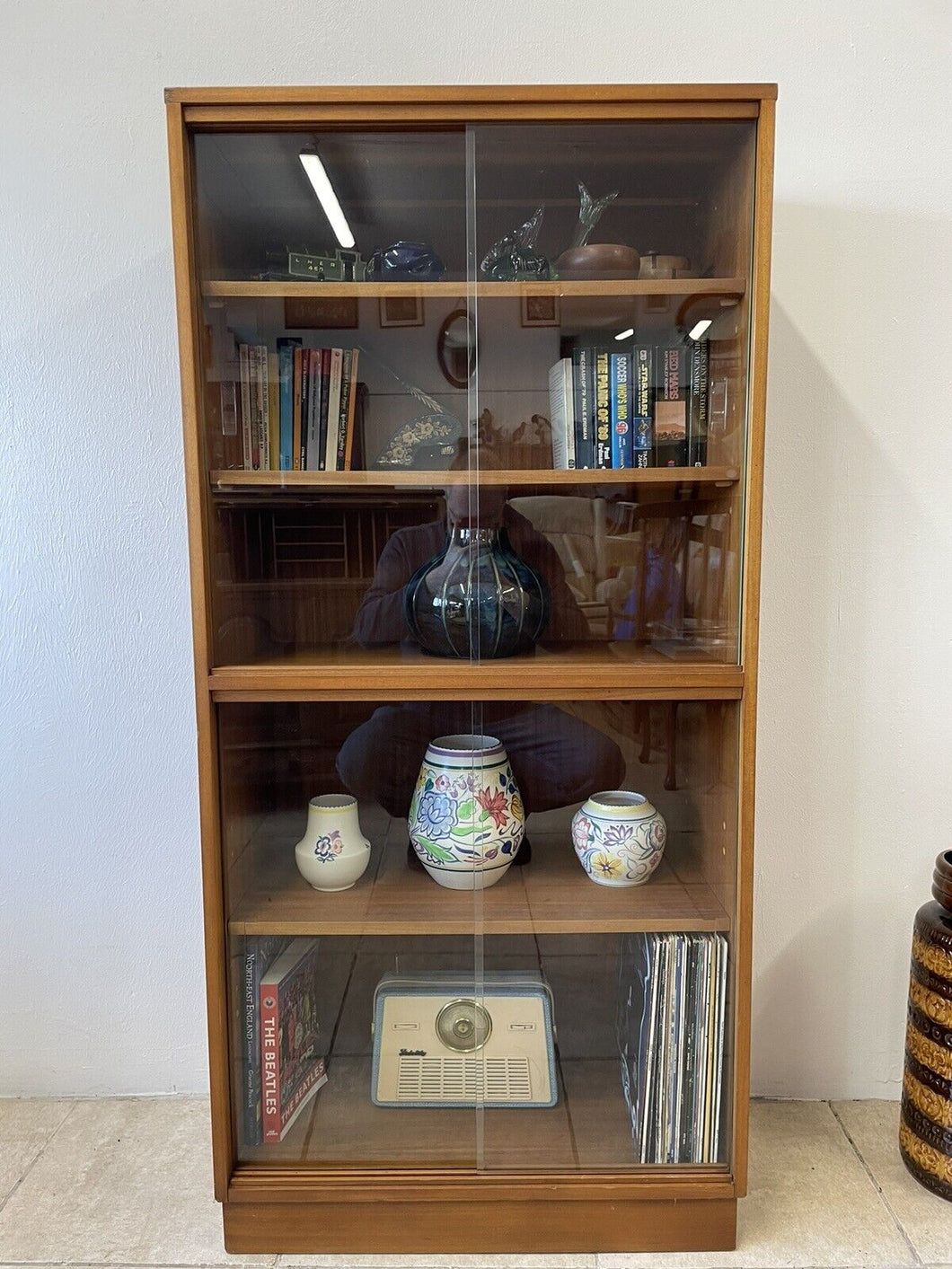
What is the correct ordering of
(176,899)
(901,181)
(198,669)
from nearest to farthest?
(198,669)
(901,181)
(176,899)

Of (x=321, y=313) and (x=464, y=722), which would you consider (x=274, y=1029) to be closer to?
(x=464, y=722)

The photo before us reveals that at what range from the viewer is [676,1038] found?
4.40 ft

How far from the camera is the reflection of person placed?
130cm

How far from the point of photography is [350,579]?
4.31ft

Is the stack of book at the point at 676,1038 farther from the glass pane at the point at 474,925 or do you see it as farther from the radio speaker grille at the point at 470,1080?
the radio speaker grille at the point at 470,1080

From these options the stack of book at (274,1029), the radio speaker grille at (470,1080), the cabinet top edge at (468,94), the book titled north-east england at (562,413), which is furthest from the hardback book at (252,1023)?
the cabinet top edge at (468,94)

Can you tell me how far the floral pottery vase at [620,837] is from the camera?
1344 mm

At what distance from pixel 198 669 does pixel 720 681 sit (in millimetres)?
705

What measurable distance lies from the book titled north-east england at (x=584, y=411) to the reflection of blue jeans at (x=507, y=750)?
0.36 meters

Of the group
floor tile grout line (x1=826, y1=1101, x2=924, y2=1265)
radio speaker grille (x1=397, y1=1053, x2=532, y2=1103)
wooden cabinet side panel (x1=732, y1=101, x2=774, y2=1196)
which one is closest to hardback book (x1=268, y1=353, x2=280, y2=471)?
wooden cabinet side panel (x1=732, y1=101, x2=774, y2=1196)

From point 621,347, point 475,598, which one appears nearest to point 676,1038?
point 475,598

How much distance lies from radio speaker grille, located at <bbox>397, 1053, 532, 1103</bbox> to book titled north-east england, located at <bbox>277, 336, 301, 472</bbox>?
92 cm

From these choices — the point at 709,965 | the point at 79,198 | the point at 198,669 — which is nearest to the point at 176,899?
the point at 198,669

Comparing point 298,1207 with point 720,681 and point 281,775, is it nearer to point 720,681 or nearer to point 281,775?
point 281,775
